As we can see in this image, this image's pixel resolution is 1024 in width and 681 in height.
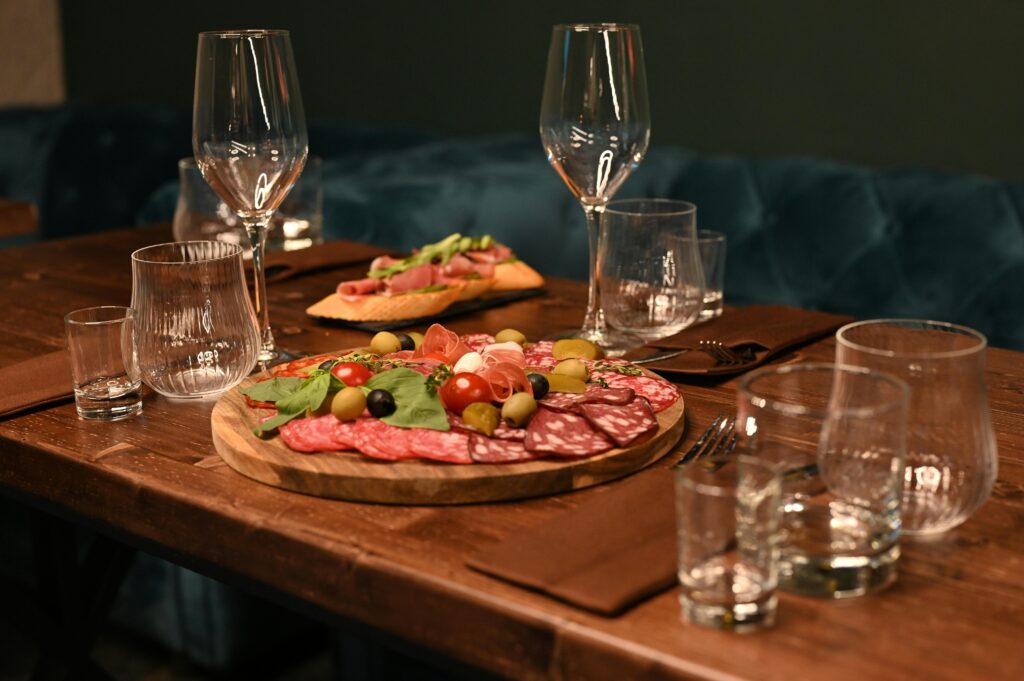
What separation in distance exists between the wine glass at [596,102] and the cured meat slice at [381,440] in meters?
0.45

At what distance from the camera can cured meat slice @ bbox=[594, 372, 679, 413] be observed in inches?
42.0

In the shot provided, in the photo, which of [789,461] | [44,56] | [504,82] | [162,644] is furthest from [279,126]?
[44,56]

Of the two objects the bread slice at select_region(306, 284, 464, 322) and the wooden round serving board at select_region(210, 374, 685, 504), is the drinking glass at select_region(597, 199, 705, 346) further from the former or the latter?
the wooden round serving board at select_region(210, 374, 685, 504)

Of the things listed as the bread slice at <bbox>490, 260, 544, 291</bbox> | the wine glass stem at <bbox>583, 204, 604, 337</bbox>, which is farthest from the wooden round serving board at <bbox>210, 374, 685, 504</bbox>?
the bread slice at <bbox>490, 260, 544, 291</bbox>

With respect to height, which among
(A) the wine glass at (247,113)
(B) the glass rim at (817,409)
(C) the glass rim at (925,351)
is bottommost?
(B) the glass rim at (817,409)

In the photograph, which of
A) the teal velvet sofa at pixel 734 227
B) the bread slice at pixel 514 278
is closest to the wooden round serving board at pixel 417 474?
the bread slice at pixel 514 278

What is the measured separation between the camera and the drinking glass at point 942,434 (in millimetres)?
803

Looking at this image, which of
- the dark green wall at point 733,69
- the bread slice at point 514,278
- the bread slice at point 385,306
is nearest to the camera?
the bread slice at point 385,306

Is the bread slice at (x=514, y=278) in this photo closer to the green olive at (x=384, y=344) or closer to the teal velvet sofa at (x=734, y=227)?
the green olive at (x=384, y=344)

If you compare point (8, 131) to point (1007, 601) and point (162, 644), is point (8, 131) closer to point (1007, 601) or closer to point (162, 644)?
point (162, 644)

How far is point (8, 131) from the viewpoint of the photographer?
4.68 m

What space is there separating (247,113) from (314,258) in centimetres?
66

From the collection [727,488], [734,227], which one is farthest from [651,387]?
[734,227]

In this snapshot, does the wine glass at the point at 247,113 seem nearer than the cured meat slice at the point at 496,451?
No
